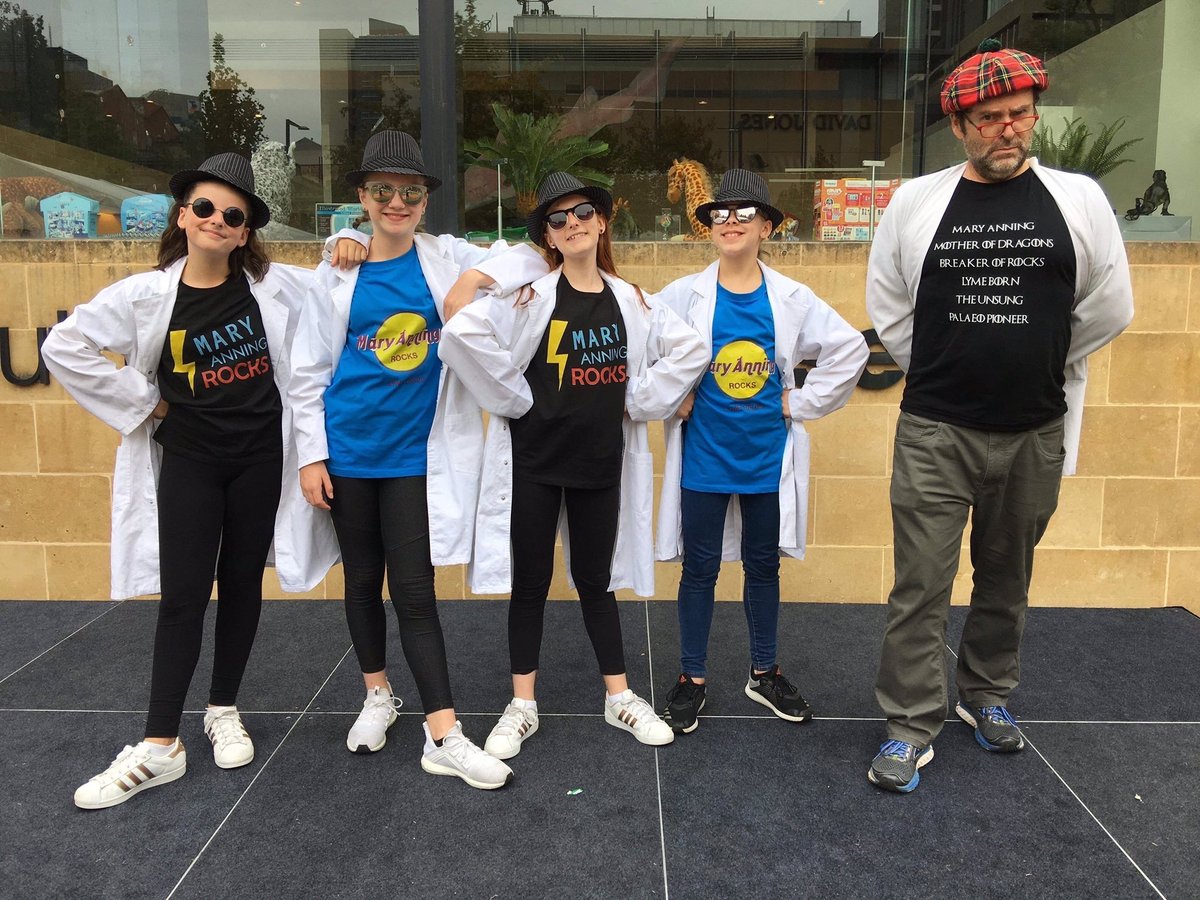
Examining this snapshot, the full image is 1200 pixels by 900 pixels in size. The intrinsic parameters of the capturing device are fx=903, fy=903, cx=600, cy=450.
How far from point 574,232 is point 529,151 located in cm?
234

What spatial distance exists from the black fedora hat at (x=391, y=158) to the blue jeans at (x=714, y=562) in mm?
1434

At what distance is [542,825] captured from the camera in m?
2.69

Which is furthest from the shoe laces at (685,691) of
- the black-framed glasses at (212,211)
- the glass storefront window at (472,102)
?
the glass storefront window at (472,102)

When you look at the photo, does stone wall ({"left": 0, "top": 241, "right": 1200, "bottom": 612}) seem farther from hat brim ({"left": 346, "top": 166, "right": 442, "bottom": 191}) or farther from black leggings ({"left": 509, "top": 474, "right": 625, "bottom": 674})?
hat brim ({"left": 346, "top": 166, "right": 442, "bottom": 191})

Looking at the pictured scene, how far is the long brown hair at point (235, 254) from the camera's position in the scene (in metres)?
2.94

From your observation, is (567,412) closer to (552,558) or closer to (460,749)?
(552,558)

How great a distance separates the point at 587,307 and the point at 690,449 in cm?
64

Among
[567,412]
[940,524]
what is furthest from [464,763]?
[940,524]

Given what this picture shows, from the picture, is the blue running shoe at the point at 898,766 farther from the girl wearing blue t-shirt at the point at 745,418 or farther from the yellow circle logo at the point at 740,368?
the yellow circle logo at the point at 740,368

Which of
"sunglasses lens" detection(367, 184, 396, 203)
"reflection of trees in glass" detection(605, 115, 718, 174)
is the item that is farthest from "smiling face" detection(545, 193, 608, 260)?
"reflection of trees in glass" detection(605, 115, 718, 174)

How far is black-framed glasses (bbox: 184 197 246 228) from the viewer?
9.14 feet

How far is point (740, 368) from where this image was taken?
3.17 meters

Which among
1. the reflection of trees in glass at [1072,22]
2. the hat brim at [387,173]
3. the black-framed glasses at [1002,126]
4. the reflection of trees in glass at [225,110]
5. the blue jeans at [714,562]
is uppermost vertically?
the reflection of trees in glass at [1072,22]

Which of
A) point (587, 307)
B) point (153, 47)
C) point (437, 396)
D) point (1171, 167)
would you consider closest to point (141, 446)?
point (437, 396)
